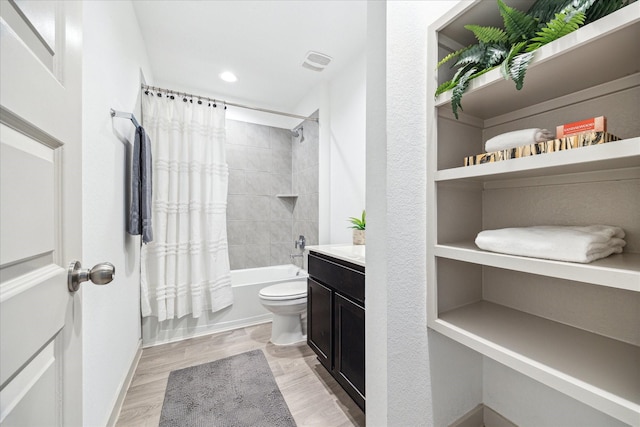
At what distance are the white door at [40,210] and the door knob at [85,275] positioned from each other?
2 cm

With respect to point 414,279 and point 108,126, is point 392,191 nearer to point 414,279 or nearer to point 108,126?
point 414,279

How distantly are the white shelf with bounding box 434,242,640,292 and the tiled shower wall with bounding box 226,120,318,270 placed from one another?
2302 mm

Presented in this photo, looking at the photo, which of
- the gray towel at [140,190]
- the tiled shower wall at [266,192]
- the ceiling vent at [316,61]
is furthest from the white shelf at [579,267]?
the tiled shower wall at [266,192]

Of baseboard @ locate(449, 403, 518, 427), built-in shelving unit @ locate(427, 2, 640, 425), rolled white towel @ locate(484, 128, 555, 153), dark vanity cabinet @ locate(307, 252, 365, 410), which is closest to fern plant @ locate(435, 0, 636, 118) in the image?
built-in shelving unit @ locate(427, 2, 640, 425)

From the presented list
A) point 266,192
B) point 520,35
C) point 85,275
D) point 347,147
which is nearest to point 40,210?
point 85,275

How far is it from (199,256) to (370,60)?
2.13m

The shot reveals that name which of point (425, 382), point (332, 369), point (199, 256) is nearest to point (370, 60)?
point (425, 382)

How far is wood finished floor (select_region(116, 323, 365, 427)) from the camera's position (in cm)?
141

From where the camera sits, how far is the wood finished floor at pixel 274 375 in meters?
1.41

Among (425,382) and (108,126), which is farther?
(108,126)

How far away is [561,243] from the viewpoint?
2.41 ft

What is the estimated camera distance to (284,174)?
3666 mm

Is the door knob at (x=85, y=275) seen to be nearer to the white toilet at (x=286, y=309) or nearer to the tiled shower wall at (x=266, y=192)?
the white toilet at (x=286, y=309)

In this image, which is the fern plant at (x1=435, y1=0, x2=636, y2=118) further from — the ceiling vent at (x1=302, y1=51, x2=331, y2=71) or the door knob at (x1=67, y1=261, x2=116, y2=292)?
the ceiling vent at (x1=302, y1=51, x2=331, y2=71)
